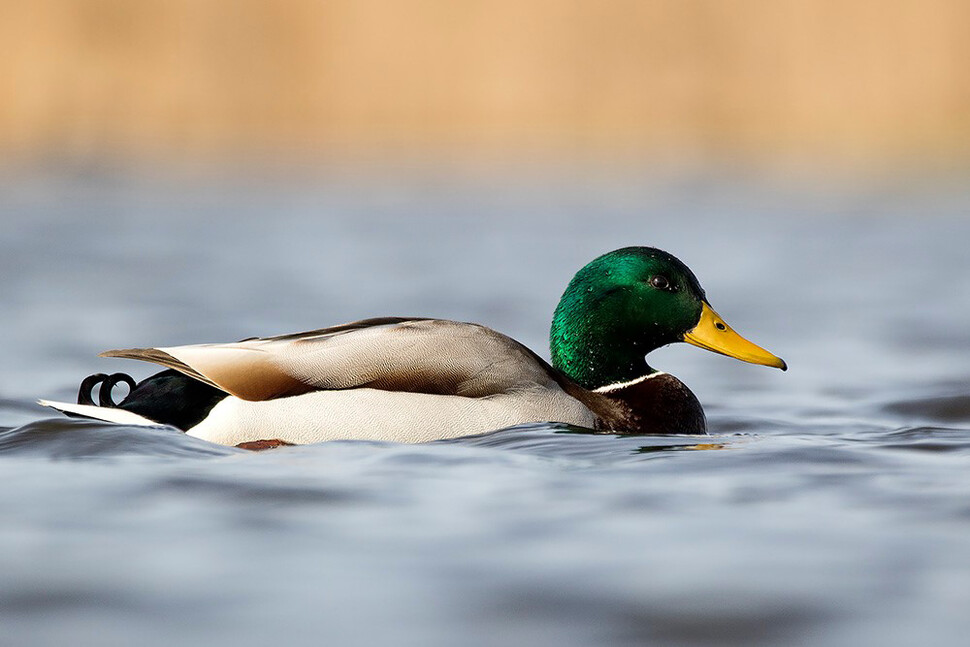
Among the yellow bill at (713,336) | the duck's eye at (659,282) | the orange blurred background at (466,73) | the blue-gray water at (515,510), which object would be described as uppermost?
Result: the orange blurred background at (466,73)

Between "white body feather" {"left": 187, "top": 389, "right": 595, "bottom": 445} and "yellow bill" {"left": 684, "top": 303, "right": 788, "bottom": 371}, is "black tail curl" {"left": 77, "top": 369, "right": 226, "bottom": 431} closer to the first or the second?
"white body feather" {"left": 187, "top": 389, "right": 595, "bottom": 445}

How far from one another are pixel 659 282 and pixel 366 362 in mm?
1307

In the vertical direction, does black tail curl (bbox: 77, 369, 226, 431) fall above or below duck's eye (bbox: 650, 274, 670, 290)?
below

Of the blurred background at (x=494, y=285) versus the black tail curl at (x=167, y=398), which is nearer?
the blurred background at (x=494, y=285)

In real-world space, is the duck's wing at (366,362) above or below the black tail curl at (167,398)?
above

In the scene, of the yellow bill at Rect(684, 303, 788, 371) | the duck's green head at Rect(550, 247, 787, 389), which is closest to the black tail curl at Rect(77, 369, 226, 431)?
the duck's green head at Rect(550, 247, 787, 389)

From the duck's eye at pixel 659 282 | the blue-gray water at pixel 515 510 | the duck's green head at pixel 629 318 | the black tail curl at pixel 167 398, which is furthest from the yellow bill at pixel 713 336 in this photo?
the black tail curl at pixel 167 398

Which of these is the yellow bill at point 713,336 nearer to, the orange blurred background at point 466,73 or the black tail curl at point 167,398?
the black tail curl at point 167,398

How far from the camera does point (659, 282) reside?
6.03m

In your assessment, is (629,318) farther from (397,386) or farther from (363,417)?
(363,417)

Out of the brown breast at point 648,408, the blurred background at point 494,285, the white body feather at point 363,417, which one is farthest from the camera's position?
the brown breast at point 648,408

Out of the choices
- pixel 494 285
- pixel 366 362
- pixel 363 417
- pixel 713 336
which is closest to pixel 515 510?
pixel 363 417

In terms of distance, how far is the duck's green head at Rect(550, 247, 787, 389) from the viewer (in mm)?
6027

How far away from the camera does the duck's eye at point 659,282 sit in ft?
19.8
